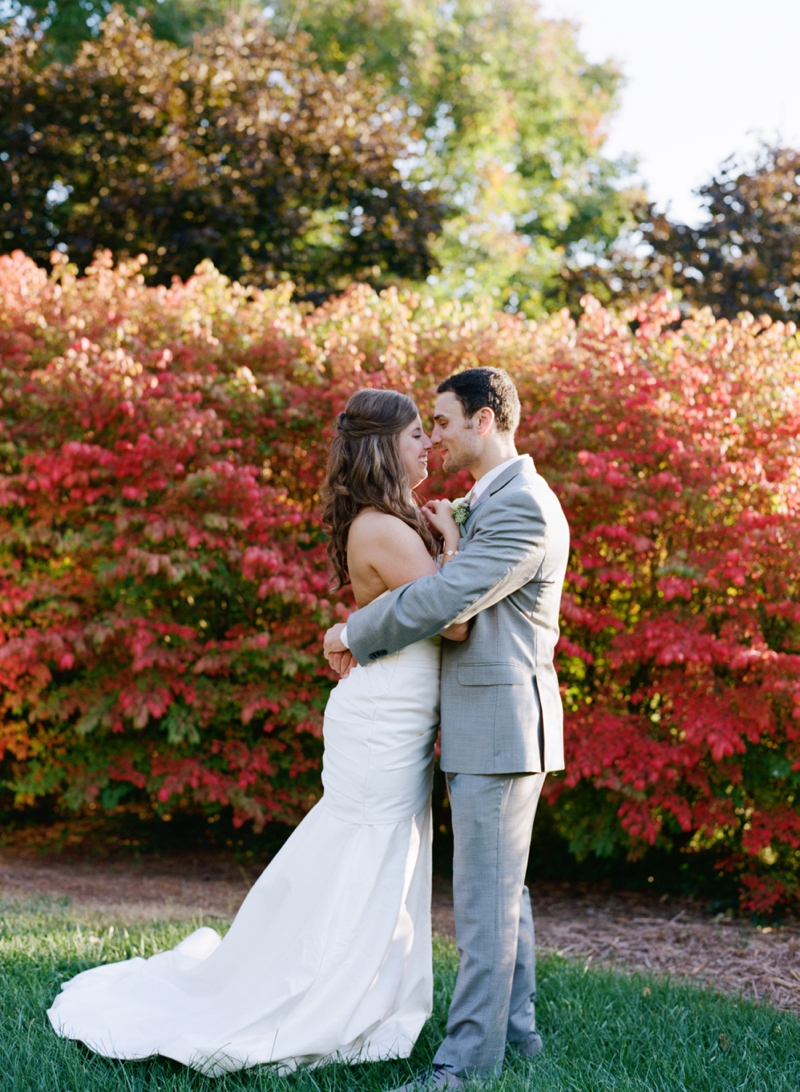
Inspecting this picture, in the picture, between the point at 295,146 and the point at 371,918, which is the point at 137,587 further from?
the point at 295,146

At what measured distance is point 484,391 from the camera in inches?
130

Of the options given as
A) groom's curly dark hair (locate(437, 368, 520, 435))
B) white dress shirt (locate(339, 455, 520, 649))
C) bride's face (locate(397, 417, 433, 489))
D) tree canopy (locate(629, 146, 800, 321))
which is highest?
tree canopy (locate(629, 146, 800, 321))

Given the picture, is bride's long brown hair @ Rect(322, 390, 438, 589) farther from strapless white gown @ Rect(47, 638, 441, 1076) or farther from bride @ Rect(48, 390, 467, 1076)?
strapless white gown @ Rect(47, 638, 441, 1076)

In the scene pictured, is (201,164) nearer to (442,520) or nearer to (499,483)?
(442,520)

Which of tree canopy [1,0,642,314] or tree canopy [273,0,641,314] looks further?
tree canopy [273,0,641,314]

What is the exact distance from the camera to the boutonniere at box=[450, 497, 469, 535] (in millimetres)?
3414

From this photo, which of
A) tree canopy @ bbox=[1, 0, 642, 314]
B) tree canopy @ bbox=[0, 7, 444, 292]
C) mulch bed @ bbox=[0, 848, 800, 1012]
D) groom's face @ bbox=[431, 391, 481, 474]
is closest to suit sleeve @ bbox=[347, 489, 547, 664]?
groom's face @ bbox=[431, 391, 481, 474]

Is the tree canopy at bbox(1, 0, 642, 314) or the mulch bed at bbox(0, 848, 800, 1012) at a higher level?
the tree canopy at bbox(1, 0, 642, 314)

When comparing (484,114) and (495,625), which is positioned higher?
(484,114)

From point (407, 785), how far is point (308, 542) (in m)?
3.25

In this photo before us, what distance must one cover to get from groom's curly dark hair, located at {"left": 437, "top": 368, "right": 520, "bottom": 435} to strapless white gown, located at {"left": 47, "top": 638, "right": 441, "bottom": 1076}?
821mm

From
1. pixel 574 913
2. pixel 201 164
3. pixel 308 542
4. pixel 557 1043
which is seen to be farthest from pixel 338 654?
pixel 201 164

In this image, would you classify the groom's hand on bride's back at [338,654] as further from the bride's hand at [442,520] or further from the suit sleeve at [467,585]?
the bride's hand at [442,520]

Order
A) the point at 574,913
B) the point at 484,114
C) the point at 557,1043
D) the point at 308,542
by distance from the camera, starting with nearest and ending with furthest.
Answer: the point at 557,1043 < the point at 574,913 < the point at 308,542 < the point at 484,114
